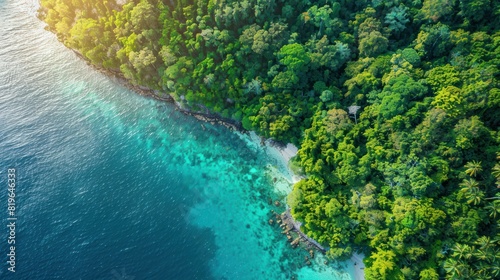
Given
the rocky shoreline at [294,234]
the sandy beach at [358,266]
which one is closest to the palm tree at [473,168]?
the sandy beach at [358,266]

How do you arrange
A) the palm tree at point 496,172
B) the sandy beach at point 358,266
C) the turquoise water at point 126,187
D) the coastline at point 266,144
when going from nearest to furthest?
the palm tree at point 496,172 < the sandy beach at point 358,266 < the coastline at point 266,144 < the turquoise water at point 126,187

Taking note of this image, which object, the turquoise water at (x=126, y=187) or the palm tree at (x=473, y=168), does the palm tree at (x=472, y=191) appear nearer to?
the palm tree at (x=473, y=168)

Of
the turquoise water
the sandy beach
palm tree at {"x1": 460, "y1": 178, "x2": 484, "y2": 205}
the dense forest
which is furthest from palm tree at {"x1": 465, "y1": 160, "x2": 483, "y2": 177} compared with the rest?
the turquoise water

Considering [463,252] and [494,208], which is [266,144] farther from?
[494,208]

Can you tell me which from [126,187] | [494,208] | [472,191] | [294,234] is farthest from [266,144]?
[494,208]

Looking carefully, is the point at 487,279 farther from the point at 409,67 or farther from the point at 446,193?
the point at 409,67
